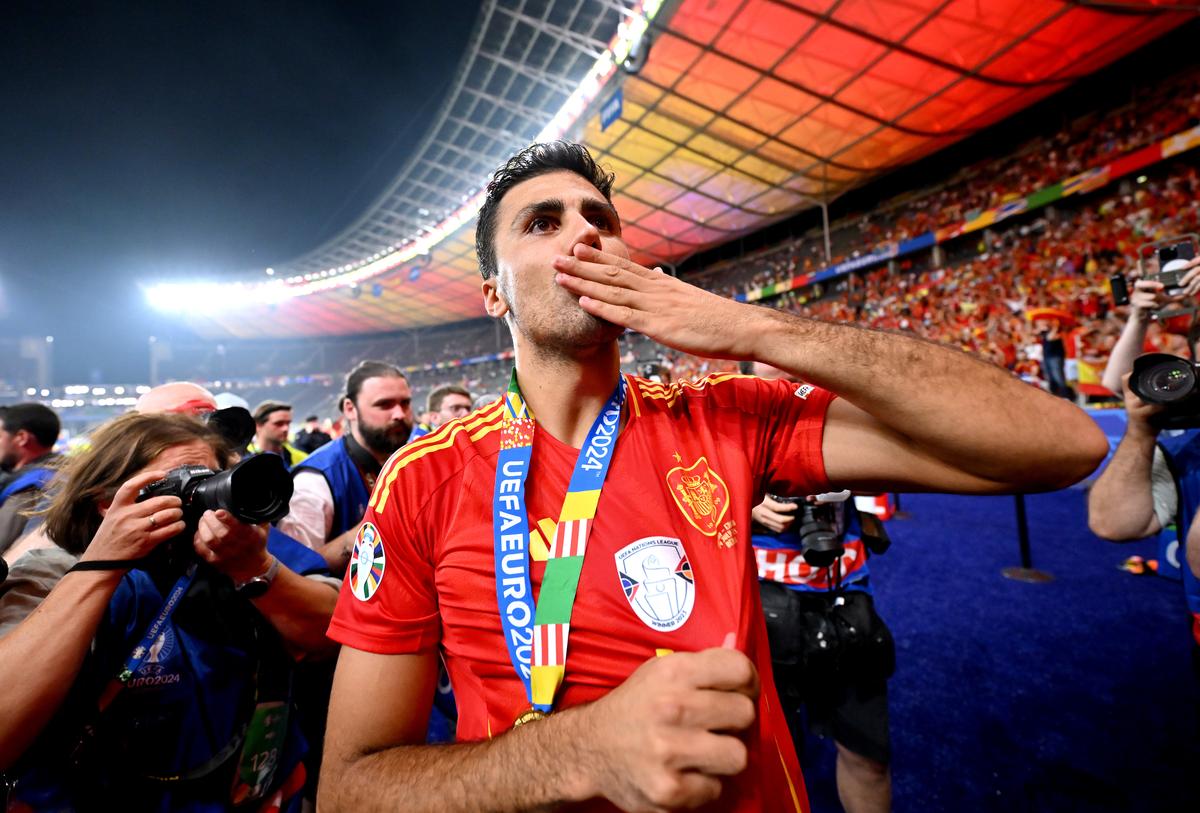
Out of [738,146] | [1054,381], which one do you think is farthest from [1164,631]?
[738,146]

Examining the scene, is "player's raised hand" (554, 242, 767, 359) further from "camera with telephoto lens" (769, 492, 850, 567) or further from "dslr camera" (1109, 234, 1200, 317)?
"dslr camera" (1109, 234, 1200, 317)

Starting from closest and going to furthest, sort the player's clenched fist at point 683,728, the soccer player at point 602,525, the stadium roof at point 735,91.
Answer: the player's clenched fist at point 683,728, the soccer player at point 602,525, the stadium roof at point 735,91

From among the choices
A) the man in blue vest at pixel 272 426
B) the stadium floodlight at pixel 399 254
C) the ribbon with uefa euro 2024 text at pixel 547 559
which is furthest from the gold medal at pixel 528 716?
the stadium floodlight at pixel 399 254

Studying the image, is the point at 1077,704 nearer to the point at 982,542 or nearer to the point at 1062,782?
the point at 1062,782

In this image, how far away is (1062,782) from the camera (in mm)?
2277

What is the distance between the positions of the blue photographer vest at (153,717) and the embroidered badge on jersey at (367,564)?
0.60 metres

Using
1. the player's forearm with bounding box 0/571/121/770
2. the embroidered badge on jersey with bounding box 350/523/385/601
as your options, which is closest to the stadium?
the embroidered badge on jersey with bounding box 350/523/385/601

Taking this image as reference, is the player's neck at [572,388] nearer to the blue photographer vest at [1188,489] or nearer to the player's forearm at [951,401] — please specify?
the player's forearm at [951,401]

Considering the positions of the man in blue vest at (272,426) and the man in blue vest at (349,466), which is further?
the man in blue vest at (272,426)

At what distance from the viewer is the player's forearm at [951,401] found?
102 centimetres

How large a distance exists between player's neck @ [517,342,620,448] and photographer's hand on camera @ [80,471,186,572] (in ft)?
3.04

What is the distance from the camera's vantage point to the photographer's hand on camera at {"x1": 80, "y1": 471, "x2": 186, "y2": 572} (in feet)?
3.96

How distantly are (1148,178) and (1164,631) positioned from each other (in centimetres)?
1245

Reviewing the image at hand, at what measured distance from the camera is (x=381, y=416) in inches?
123
